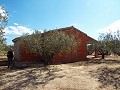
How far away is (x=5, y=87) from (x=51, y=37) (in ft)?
26.4

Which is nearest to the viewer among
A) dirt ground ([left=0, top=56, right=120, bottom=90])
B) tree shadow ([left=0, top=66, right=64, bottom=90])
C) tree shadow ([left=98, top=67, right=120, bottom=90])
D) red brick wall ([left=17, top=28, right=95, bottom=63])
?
dirt ground ([left=0, top=56, right=120, bottom=90])

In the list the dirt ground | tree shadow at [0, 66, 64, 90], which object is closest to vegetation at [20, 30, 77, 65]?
the dirt ground

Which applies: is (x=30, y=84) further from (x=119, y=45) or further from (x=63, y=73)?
(x=119, y=45)

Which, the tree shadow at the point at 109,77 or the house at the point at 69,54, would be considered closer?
the tree shadow at the point at 109,77

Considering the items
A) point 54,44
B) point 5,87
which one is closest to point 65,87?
point 5,87

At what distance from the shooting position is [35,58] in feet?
98.9

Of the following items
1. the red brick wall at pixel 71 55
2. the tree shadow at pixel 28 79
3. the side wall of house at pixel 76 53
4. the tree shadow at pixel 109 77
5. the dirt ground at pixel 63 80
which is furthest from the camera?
the side wall of house at pixel 76 53

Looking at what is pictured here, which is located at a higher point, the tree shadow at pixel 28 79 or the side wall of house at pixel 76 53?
the side wall of house at pixel 76 53

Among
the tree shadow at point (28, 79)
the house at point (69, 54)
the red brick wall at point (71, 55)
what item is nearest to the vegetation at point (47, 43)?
the tree shadow at point (28, 79)

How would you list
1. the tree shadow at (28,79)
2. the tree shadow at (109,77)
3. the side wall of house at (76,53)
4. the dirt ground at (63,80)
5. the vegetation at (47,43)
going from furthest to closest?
the side wall of house at (76,53)
the vegetation at (47,43)
the tree shadow at (109,77)
the tree shadow at (28,79)
the dirt ground at (63,80)

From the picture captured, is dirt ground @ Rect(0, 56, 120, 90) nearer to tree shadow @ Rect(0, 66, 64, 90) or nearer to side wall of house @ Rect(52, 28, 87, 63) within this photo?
tree shadow @ Rect(0, 66, 64, 90)

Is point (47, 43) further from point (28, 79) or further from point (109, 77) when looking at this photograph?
point (109, 77)

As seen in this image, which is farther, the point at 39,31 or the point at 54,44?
the point at 39,31

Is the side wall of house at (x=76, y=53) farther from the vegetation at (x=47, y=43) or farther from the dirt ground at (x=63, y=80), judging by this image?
the dirt ground at (x=63, y=80)
